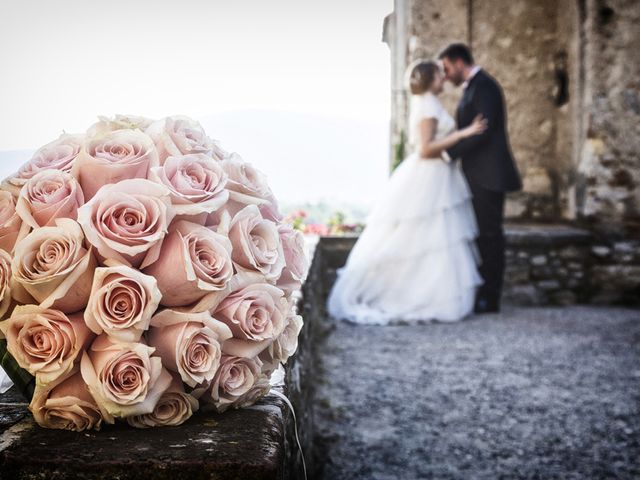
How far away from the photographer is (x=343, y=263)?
19.5 feet

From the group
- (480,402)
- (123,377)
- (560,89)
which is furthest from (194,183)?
(560,89)

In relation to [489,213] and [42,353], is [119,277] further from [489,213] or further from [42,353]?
[489,213]

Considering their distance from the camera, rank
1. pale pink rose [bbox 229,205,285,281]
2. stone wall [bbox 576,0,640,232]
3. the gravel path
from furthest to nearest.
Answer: stone wall [bbox 576,0,640,232]
the gravel path
pale pink rose [bbox 229,205,285,281]

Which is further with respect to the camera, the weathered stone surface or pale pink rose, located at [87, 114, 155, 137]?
pale pink rose, located at [87, 114, 155, 137]

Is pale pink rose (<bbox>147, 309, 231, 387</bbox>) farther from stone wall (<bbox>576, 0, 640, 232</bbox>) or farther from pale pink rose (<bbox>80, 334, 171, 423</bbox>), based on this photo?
stone wall (<bbox>576, 0, 640, 232</bbox>)

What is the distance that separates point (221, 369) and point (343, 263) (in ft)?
16.2

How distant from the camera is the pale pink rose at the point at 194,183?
0.98 metres

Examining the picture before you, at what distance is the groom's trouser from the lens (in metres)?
5.20

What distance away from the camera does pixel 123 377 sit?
92 centimetres

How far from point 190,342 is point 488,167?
465cm

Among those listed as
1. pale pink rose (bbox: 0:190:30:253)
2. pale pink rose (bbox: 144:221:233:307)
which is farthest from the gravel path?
pale pink rose (bbox: 0:190:30:253)

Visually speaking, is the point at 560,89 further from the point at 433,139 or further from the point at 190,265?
the point at 190,265

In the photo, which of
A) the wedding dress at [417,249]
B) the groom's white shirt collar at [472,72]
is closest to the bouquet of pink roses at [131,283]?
the wedding dress at [417,249]

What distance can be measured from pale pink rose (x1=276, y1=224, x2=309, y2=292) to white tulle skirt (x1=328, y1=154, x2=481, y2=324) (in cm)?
383
